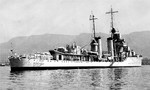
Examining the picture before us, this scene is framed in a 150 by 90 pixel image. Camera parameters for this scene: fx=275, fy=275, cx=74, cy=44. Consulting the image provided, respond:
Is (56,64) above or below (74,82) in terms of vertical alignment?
above

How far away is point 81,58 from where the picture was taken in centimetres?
8188

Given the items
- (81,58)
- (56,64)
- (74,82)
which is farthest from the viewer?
(81,58)

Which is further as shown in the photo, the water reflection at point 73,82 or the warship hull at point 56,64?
the warship hull at point 56,64

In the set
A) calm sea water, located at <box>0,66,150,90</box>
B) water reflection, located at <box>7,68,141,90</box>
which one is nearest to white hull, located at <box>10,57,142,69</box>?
calm sea water, located at <box>0,66,150,90</box>

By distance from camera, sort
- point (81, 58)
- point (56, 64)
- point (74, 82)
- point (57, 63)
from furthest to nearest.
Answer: point (81, 58), point (57, 63), point (56, 64), point (74, 82)

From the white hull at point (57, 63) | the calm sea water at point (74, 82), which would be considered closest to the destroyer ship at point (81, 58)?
the white hull at point (57, 63)

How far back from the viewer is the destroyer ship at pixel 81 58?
66.8 m

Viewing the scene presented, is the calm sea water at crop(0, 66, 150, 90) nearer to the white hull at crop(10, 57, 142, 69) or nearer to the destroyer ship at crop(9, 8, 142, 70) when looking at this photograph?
the white hull at crop(10, 57, 142, 69)

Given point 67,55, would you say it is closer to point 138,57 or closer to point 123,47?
point 123,47

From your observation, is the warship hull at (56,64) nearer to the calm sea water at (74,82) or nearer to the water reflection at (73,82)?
the calm sea water at (74,82)

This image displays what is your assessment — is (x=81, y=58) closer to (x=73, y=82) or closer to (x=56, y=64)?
(x=56, y=64)

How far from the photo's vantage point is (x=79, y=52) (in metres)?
81.0

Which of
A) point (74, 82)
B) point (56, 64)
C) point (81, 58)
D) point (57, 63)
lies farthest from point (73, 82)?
point (81, 58)

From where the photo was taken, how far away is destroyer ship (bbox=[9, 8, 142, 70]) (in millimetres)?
66831
